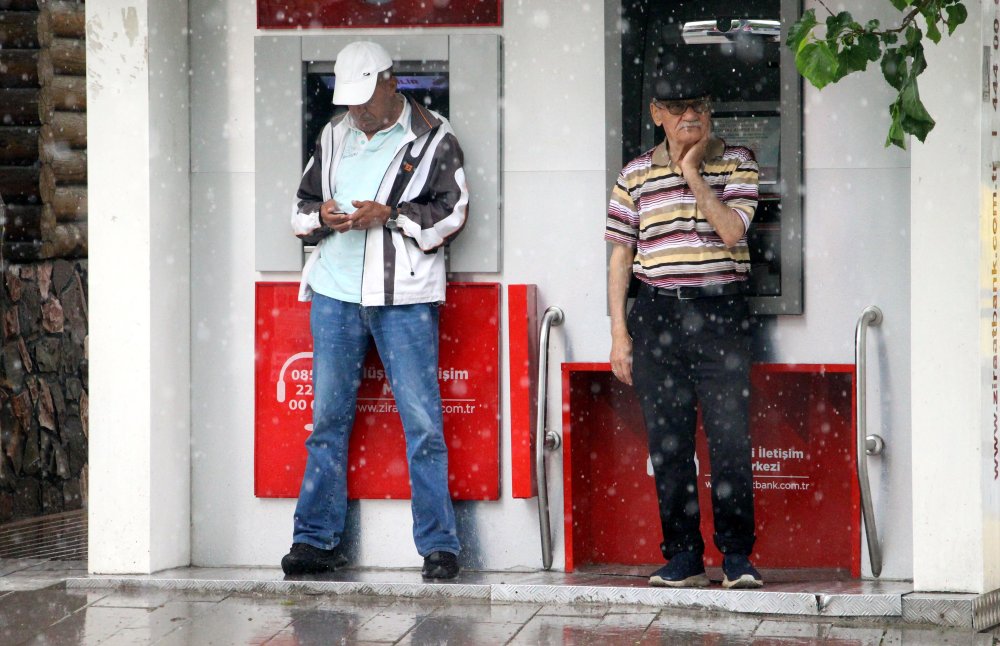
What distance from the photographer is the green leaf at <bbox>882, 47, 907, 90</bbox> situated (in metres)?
4.67

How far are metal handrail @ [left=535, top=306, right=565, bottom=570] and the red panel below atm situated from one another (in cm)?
9

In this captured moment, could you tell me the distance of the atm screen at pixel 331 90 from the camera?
6.30 meters

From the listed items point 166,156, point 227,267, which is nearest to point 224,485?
point 227,267

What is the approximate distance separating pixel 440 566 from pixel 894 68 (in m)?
2.69

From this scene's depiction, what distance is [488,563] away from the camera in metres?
6.29

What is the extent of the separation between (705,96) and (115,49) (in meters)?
2.48

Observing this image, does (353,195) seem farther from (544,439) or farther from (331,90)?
(544,439)

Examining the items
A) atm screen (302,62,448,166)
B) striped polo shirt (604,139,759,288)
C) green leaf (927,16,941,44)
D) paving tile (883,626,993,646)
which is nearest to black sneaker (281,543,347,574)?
atm screen (302,62,448,166)

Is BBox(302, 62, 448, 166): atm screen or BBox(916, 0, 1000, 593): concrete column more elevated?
BBox(302, 62, 448, 166): atm screen

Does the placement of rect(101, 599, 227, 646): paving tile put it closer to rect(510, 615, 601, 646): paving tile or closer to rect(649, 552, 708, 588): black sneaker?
rect(510, 615, 601, 646): paving tile

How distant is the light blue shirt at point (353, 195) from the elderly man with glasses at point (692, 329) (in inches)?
42.3

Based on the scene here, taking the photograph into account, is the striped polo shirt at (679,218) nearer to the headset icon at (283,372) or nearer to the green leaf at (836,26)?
the green leaf at (836,26)

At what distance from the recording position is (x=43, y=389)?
28.2ft

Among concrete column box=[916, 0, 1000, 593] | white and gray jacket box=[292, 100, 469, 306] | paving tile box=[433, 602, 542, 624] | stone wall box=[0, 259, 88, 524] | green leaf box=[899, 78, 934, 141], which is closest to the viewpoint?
green leaf box=[899, 78, 934, 141]
